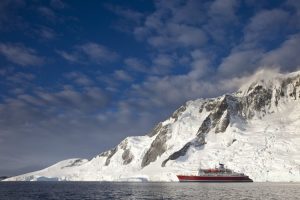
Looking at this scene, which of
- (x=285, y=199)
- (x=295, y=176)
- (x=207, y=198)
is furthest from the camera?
(x=295, y=176)

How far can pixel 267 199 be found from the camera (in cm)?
8344

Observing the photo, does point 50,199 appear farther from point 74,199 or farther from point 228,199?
point 228,199

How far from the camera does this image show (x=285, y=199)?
82312mm

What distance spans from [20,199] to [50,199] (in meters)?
6.70

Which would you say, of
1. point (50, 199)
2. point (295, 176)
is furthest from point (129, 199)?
point (295, 176)

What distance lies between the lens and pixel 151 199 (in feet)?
285

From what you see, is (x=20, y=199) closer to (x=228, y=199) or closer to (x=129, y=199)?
(x=129, y=199)

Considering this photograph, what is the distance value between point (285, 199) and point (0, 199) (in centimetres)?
6233

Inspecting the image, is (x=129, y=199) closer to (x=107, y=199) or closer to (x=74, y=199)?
(x=107, y=199)

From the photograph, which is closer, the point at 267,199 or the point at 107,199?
the point at 267,199

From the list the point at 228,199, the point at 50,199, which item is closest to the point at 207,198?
the point at 228,199

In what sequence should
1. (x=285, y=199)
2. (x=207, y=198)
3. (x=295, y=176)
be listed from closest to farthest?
1. (x=285, y=199)
2. (x=207, y=198)
3. (x=295, y=176)

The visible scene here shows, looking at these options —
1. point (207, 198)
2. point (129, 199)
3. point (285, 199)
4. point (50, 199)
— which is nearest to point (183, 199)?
point (207, 198)

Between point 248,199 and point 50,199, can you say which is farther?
point 50,199
